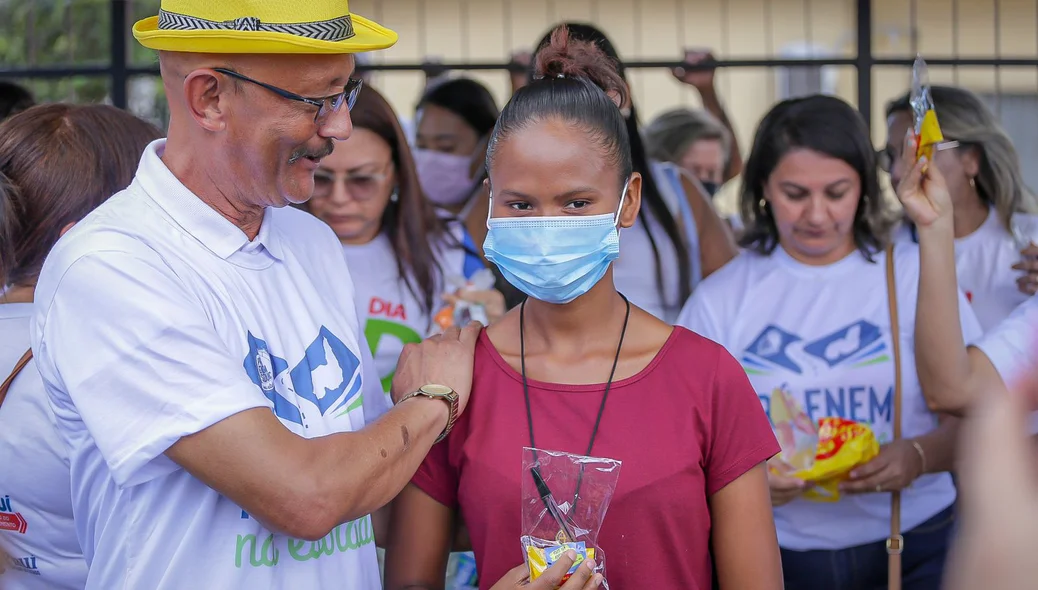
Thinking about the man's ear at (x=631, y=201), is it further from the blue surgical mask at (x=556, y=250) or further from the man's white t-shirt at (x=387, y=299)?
the man's white t-shirt at (x=387, y=299)

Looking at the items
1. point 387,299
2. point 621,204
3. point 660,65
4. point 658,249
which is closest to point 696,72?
point 660,65

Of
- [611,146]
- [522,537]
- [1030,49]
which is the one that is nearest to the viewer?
[522,537]

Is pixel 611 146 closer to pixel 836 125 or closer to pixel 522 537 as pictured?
pixel 522 537

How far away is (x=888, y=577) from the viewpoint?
308 cm

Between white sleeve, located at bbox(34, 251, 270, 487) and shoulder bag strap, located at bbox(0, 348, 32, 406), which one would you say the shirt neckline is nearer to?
white sleeve, located at bbox(34, 251, 270, 487)

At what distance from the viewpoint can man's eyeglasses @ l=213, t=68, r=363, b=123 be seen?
2.00m

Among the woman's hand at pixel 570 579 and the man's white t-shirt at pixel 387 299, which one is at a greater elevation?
the man's white t-shirt at pixel 387 299

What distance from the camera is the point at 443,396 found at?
2.15 m

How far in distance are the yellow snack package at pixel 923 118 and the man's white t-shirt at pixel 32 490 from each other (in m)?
2.31

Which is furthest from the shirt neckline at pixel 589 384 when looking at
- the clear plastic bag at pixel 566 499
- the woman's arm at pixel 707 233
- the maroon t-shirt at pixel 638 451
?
the woman's arm at pixel 707 233

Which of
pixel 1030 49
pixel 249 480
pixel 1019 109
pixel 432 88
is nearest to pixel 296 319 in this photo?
pixel 249 480

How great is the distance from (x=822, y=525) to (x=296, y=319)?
5.91 feet

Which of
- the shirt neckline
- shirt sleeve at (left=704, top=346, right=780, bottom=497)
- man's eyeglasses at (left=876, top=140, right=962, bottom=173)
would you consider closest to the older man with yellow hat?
the shirt neckline

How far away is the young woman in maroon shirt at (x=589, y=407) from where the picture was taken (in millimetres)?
2172
